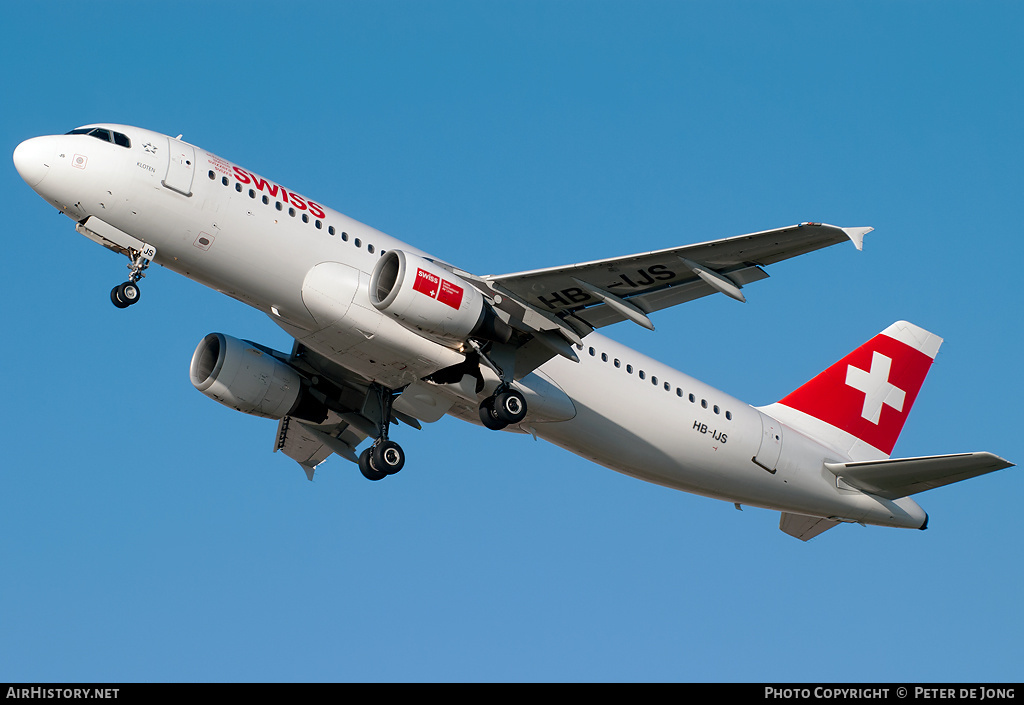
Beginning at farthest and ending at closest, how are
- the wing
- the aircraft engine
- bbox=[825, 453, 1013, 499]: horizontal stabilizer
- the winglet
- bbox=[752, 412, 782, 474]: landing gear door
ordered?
bbox=[752, 412, 782, 474]: landing gear door → the aircraft engine → bbox=[825, 453, 1013, 499]: horizontal stabilizer → the wing → the winglet

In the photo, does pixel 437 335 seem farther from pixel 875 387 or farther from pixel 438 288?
pixel 875 387

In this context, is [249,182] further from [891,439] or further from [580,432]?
[891,439]

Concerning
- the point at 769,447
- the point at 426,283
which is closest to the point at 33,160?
the point at 426,283

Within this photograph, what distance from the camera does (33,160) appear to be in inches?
930

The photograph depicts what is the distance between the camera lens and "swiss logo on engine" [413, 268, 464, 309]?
24172 millimetres

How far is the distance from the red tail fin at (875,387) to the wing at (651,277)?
9.12 metres

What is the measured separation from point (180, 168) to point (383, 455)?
26.8 ft

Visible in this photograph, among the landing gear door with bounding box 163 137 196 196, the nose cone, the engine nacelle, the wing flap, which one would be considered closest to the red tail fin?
the engine nacelle

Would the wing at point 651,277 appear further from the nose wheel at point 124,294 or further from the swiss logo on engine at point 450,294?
the nose wheel at point 124,294

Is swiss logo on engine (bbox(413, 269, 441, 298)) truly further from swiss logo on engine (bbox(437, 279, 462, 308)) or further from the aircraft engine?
the aircraft engine

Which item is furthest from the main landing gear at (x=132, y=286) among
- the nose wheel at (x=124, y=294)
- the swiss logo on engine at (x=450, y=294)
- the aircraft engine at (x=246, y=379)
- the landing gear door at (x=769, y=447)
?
the landing gear door at (x=769, y=447)

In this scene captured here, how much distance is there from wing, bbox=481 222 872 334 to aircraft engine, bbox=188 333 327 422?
6.89 m
